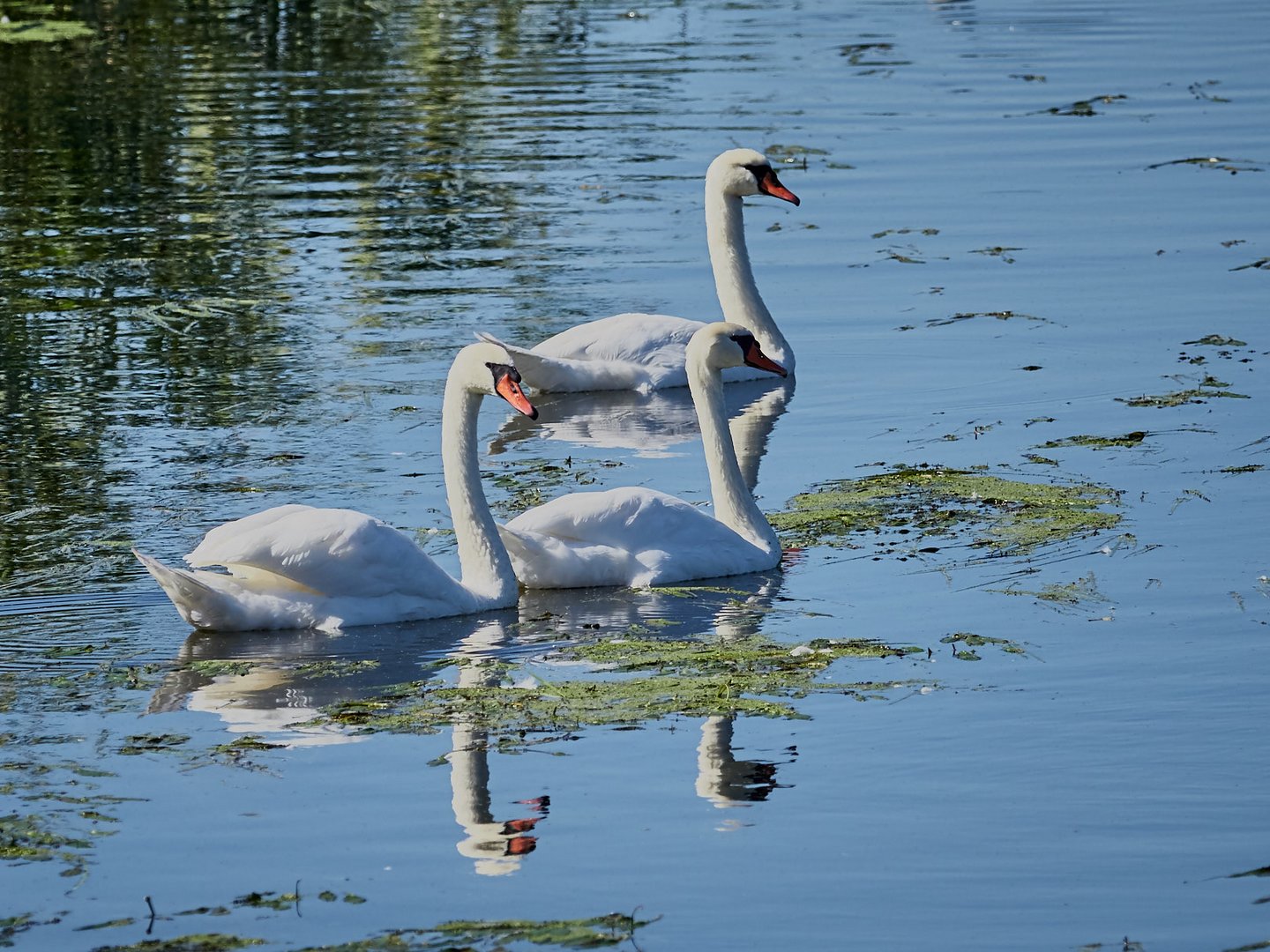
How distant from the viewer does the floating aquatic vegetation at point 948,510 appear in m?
11.0

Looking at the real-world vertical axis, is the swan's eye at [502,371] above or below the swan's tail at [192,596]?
above

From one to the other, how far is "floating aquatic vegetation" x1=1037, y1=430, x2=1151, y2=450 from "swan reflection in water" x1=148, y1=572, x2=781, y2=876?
2.86 metres

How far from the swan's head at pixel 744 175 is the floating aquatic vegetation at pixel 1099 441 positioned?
4.08 metres

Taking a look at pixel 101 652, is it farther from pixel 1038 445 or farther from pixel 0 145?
pixel 0 145

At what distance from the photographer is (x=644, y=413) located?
1471 centimetres

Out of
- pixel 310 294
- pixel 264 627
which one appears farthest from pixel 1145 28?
pixel 264 627

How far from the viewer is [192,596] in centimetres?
954

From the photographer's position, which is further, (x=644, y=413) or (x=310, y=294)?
(x=310, y=294)

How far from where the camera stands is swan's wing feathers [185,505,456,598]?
9.40 meters

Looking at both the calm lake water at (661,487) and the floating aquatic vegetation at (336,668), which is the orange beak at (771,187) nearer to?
the calm lake water at (661,487)

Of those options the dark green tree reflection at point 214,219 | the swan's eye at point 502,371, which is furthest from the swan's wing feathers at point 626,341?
the swan's eye at point 502,371

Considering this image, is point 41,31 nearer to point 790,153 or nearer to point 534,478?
point 790,153

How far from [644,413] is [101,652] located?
5.95 meters

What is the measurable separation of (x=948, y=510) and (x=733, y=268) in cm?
531
